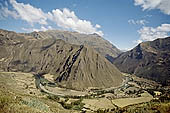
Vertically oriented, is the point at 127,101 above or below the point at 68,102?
below

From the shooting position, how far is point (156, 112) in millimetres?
→ 38688

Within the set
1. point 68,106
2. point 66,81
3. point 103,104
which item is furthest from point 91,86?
point 68,106

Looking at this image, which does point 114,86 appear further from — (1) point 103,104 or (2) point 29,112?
(2) point 29,112

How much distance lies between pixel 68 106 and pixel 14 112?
71884mm

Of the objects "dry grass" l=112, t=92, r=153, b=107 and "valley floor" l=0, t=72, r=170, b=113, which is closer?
"valley floor" l=0, t=72, r=170, b=113

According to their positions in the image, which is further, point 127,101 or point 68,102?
point 127,101

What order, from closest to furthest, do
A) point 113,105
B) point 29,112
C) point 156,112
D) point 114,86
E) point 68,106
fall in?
1. point 29,112
2. point 156,112
3. point 68,106
4. point 113,105
5. point 114,86

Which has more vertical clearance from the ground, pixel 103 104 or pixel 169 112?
pixel 169 112

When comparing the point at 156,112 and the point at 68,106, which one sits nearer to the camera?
the point at 156,112

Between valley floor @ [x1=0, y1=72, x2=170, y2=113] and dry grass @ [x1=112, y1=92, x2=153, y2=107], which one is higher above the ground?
valley floor @ [x1=0, y1=72, x2=170, y2=113]

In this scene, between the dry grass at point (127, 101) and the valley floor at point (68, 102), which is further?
the dry grass at point (127, 101)

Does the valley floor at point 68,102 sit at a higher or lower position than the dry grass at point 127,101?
higher

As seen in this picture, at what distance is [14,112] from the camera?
→ 3000cm

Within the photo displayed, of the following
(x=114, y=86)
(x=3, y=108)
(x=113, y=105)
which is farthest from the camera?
(x=114, y=86)
